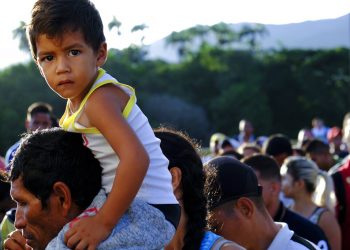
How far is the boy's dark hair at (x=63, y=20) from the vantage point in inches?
109

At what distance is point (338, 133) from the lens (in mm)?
16094

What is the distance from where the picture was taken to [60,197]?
2639mm

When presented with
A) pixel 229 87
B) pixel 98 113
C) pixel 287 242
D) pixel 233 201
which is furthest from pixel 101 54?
pixel 229 87

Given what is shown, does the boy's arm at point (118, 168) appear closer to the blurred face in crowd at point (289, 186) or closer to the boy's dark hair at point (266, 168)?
the boy's dark hair at point (266, 168)

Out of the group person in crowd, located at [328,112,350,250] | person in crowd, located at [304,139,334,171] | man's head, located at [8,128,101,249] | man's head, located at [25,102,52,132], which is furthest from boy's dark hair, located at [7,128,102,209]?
person in crowd, located at [304,139,334,171]

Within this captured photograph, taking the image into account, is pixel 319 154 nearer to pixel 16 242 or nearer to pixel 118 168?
pixel 16 242

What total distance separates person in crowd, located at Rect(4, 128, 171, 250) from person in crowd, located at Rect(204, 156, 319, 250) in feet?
4.30

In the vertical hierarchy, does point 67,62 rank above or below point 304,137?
above

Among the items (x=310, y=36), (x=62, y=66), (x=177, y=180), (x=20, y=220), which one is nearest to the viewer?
(x=20, y=220)

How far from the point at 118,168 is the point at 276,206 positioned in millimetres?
3335

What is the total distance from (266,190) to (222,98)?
1781 inches

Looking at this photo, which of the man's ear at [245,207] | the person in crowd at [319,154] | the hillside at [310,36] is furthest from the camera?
the hillside at [310,36]

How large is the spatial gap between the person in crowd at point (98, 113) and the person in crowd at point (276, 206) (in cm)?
251

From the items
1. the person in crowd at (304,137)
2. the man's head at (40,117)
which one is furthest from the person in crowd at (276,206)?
the person in crowd at (304,137)
